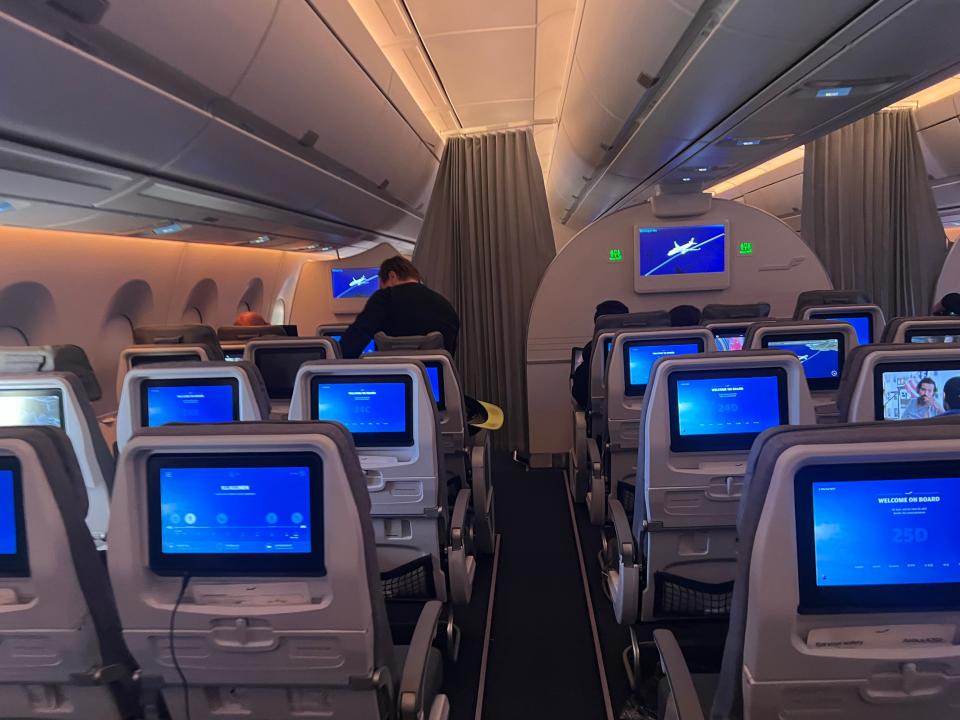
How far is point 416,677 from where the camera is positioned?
5.57 feet

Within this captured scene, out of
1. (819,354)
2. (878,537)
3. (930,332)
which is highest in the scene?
(930,332)

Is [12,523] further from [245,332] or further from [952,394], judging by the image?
[245,332]

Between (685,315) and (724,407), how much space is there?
16.7 feet

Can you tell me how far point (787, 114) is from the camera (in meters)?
4.20

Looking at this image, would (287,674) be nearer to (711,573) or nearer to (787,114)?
(711,573)

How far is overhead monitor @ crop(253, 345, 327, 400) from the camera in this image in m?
4.71

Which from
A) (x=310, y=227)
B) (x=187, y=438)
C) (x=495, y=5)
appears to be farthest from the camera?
(x=310, y=227)

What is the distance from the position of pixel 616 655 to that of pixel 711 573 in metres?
0.83

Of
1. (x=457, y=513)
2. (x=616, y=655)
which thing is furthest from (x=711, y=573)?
(x=457, y=513)

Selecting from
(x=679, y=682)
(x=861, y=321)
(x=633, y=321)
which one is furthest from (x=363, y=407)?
(x=861, y=321)

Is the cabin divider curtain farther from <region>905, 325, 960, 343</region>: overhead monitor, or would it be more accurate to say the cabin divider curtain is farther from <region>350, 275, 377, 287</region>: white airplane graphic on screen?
<region>350, 275, 377, 287</region>: white airplane graphic on screen

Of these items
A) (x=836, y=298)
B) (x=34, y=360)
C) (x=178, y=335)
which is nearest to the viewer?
(x=34, y=360)

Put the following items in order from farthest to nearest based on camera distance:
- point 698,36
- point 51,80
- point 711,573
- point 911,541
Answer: point 698,36 < point 711,573 < point 51,80 < point 911,541

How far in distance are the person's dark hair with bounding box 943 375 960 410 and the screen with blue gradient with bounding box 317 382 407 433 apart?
8.08ft
